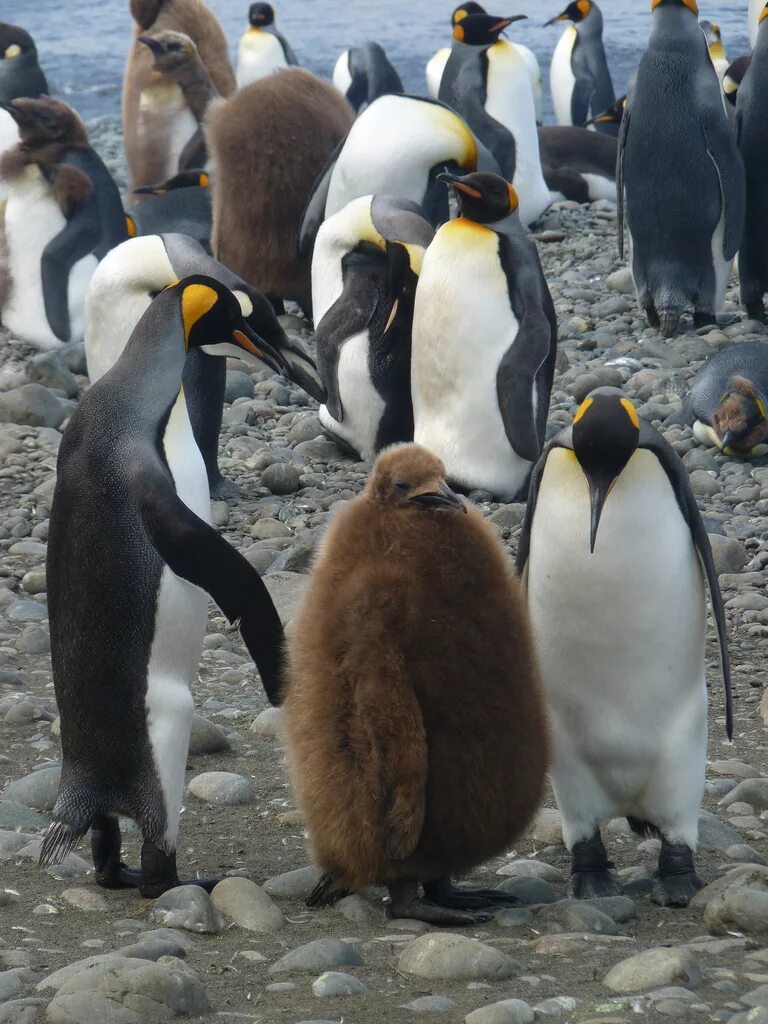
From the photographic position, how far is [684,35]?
8227 millimetres

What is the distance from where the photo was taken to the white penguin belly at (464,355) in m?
5.66

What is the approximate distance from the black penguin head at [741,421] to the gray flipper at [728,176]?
185 cm

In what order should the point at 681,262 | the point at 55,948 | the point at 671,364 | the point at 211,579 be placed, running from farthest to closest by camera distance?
the point at 681,262
the point at 671,364
the point at 211,579
the point at 55,948

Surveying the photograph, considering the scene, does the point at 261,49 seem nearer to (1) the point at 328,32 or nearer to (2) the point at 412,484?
(2) the point at 412,484

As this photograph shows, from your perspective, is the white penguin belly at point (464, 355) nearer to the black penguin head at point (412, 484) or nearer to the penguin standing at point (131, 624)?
the penguin standing at point (131, 624)

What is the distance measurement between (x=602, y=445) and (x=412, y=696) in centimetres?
62

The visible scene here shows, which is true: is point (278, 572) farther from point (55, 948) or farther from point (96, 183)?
point (96, 183)

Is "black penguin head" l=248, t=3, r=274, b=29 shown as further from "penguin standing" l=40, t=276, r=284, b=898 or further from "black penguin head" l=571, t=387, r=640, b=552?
"black penguin head" l=571, t=387, r=640, b=552

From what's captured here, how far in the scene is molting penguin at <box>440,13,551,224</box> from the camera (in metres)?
11.1

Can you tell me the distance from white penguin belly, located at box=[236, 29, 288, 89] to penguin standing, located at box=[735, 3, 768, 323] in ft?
28.1

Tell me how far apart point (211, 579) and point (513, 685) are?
0.60m

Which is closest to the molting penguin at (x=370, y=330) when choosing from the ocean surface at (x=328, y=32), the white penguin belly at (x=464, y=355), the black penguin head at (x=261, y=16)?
the white penguin belly at (x=464, y=355)

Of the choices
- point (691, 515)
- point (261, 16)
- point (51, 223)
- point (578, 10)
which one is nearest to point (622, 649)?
point (691, 515)

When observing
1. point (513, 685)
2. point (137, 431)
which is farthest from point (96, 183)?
point (513, 685)
